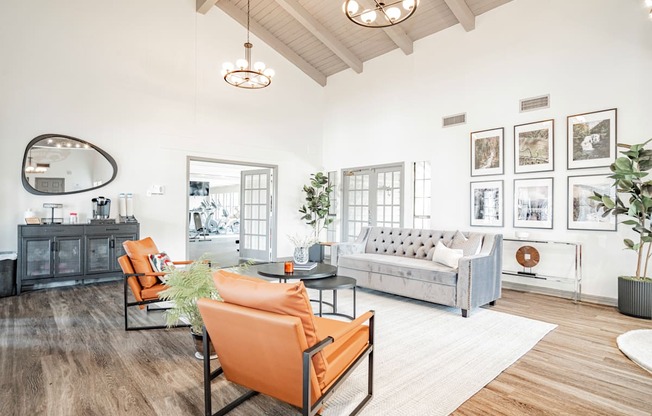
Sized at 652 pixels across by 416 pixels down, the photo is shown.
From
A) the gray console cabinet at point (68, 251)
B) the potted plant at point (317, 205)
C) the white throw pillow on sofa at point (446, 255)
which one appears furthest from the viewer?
the potted plant at point (317, 205)

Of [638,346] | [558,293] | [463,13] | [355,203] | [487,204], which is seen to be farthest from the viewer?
[355,203]

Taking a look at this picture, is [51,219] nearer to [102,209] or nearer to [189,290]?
[102,209]

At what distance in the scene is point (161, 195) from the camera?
22.0 ft

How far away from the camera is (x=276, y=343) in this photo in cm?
179

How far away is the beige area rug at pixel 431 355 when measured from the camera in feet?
7.59

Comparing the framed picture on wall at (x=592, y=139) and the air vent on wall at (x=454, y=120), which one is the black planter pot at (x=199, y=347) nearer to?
the framed picture on wall at (x=592, y=139)

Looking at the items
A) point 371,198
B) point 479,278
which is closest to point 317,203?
point 371,198

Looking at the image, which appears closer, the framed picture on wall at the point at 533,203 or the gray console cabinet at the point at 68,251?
the gray console cabinet at the point at 68,251

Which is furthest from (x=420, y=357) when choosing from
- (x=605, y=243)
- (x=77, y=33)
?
(x=77, y=33)

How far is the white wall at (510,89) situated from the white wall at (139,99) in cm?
250

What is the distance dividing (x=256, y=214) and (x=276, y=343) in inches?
284

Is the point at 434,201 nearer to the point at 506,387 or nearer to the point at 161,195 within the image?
the point at 506,387

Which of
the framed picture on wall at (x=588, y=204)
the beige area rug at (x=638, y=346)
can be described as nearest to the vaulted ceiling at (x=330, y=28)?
the framed picture on wall at (x=588, y=204)

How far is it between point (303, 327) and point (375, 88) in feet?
23.2
